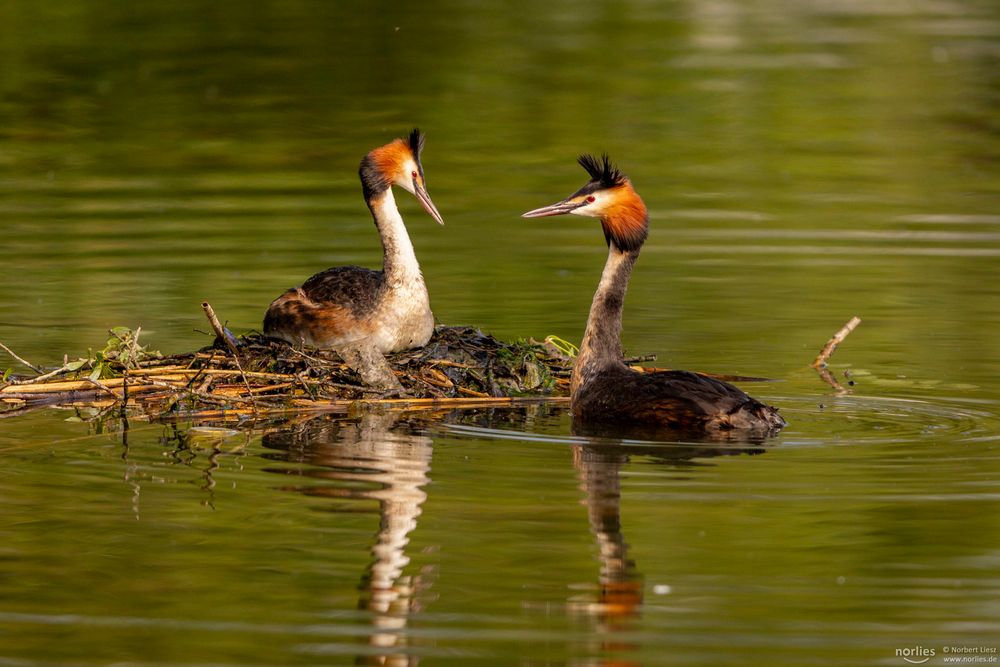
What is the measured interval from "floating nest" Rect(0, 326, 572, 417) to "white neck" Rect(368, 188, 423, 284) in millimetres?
461

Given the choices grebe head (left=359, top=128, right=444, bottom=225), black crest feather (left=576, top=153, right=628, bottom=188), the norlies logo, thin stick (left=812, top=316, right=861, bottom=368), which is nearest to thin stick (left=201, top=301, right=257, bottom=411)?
grebe head (left=359, top=128, right=444, bottom=225)

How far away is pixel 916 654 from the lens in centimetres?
661

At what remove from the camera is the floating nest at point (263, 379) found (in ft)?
34.4


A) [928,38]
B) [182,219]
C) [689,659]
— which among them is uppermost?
[928,38]

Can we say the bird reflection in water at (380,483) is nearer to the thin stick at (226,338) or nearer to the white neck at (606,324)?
the thin stick at (226,338)

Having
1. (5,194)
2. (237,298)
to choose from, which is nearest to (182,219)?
(5,194)

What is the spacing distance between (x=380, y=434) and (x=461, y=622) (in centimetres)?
301

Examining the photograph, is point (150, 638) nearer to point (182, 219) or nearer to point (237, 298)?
point (237, 298)

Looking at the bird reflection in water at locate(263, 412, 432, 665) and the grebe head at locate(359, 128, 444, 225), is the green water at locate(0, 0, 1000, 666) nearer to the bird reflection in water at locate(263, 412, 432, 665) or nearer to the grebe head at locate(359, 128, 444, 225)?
the bird reflection in water at locate(263, 412, 432, 665)

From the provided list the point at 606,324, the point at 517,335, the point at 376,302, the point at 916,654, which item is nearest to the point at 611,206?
the point at 606,324

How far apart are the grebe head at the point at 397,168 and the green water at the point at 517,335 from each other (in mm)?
1409

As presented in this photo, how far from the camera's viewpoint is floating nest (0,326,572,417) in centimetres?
1048

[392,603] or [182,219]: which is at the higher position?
[182,219]

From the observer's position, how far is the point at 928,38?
30031 millimetres
